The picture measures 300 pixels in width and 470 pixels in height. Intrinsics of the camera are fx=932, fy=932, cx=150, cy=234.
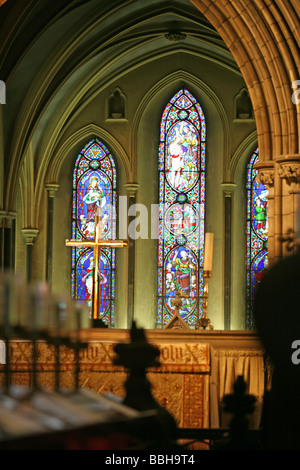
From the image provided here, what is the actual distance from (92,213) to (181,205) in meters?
2.04

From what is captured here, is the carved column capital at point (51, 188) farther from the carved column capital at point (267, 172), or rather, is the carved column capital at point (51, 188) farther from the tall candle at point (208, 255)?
the carved column capital at point (267, 172)

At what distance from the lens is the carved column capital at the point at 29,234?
2077 centimetres

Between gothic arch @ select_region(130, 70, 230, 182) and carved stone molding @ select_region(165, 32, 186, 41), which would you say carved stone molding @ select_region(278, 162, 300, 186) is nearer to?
carved stone molding @ select_region(165, 32, 186, 41)

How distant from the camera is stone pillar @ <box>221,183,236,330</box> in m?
20.1

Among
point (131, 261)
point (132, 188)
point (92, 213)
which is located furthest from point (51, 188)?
point (131, 261)

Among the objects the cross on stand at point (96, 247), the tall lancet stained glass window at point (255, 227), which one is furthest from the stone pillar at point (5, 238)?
the tall lancet stained glass window at point (255, 227)

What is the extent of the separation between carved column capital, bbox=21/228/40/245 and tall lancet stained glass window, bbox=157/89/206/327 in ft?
9.10

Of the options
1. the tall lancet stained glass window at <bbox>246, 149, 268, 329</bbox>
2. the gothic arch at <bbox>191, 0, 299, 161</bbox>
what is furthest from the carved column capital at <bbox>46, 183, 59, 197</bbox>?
the gothic arch at <bbox>191, 0, 299, 161</bbox>

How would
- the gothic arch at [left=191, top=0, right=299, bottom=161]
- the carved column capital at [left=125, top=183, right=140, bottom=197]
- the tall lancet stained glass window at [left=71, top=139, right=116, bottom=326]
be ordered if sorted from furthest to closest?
the tall lancet stained glass window at [left=71, top=139, right=116, bottom=326], the carved column capital at [left=125, top=183, right=140, bottom=197], the gothic arch at [left=191, top=0, right=299, bottom=161]

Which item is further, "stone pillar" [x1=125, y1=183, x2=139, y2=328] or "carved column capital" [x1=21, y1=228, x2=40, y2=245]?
"carved column capital" [x1=21, y1=228, x2=40, y2=245]

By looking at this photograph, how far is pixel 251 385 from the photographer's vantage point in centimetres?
990

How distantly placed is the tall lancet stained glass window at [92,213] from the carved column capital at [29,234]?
911 mm

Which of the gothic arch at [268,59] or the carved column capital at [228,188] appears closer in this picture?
the gothic arch at [268,59]
